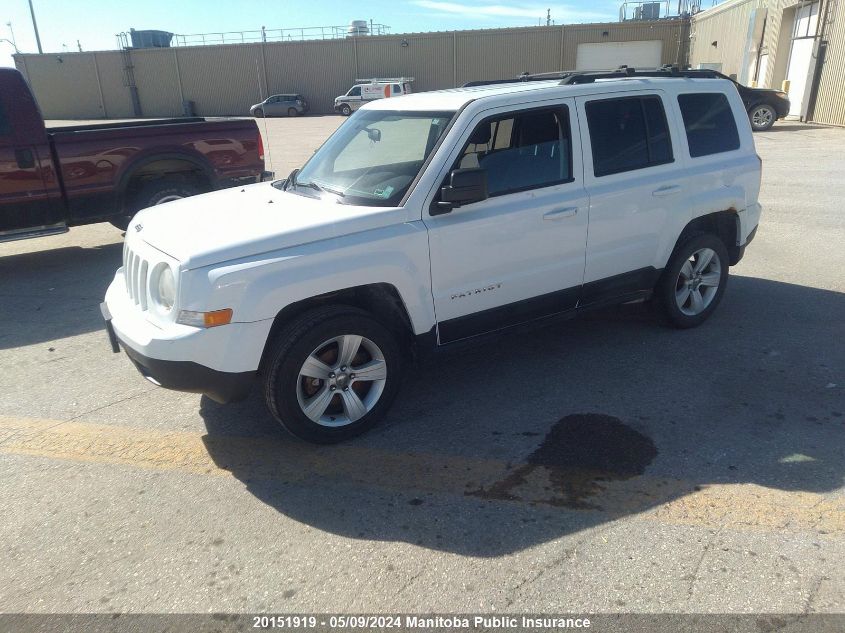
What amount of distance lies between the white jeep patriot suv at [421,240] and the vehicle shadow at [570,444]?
37 centimetres

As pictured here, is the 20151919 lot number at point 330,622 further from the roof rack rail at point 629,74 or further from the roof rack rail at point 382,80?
the roof rack rail at point 382,80

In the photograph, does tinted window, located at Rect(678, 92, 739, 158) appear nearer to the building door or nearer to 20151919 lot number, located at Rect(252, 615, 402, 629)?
20151919 lot number, located at Rect(252, 615, 402, 629)

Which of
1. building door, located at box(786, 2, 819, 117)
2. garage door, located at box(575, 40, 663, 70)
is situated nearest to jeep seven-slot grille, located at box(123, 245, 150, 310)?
building door, located at box(786, 2, 819, 117)

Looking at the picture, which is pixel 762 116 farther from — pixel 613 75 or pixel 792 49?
pixel 613 75

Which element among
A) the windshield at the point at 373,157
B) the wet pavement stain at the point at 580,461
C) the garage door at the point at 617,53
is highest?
the garage door at the point at 617,53

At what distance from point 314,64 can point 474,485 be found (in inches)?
1788

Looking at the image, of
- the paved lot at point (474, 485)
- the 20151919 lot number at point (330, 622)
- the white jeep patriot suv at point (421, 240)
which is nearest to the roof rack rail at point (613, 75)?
the white jeep patriot suv at point (421, 240)

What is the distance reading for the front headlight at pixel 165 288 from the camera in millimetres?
3342

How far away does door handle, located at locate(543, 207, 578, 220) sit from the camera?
4125 millimetres

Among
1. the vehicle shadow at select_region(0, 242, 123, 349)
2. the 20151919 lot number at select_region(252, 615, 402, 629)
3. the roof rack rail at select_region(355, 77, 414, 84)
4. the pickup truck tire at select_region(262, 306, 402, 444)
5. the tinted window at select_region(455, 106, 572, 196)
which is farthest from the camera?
the roof rack rail at select_region(355, 77, 414, 84)

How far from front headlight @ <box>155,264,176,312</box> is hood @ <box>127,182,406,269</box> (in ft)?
0.33

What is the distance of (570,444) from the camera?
145 inches

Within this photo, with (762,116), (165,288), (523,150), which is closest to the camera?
(165,288)

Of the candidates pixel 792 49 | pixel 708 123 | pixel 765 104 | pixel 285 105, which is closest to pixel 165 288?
pixel 708 123
